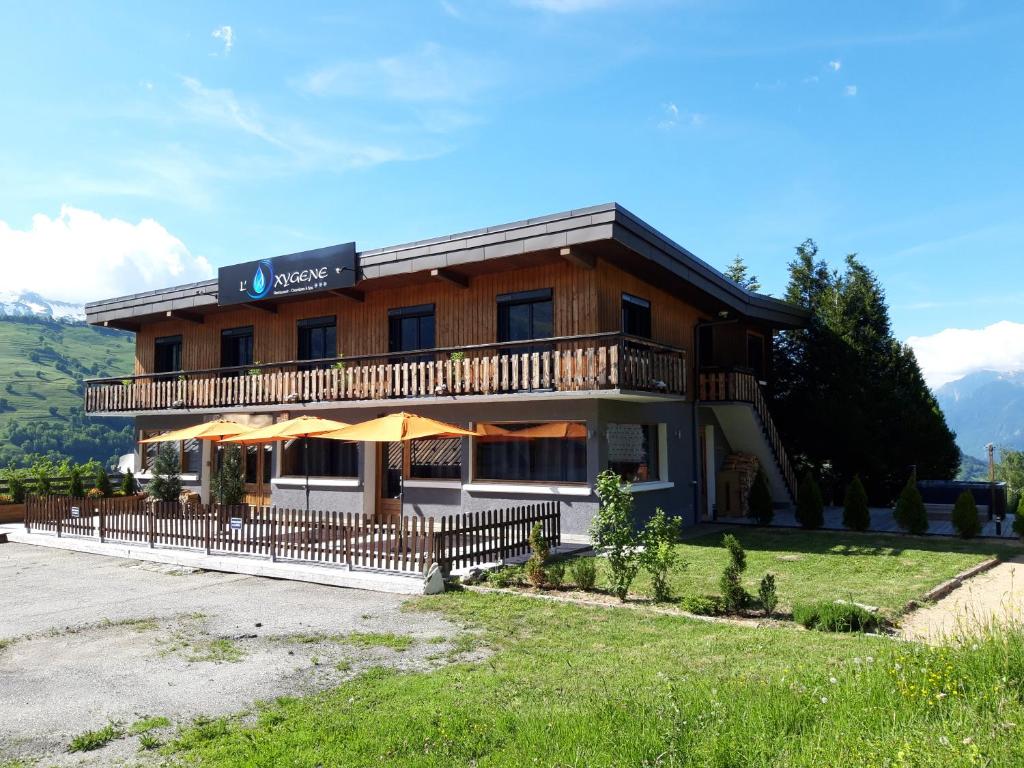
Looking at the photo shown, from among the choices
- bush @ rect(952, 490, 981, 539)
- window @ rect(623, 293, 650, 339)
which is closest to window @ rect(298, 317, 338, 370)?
window @ rect(623, 293, 650, 339)

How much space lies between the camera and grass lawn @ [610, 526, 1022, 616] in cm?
1029

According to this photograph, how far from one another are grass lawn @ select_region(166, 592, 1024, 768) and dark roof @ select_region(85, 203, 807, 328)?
9.86 m

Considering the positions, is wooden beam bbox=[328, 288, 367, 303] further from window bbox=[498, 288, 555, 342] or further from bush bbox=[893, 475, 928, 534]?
→ bush bbox=[893, 475, 928, 534]

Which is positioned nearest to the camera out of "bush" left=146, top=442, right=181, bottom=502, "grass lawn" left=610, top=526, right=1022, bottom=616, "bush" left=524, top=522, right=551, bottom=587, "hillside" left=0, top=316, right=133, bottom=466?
"grass lawn" left=610, top=526, right=1022, bottom=616

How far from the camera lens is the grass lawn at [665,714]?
14.6 feet

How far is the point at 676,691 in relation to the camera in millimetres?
5625

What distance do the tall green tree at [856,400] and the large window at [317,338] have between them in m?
14.9

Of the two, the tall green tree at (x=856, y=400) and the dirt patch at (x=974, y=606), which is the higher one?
the tall green tree at (x=856, y=400)

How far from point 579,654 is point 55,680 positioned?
4933mm

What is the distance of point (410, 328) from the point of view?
19656 mm

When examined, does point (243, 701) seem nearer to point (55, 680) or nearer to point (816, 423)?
point (55, 680)

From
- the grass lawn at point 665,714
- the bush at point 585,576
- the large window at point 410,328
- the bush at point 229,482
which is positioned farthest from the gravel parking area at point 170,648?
the large window at point 410,328

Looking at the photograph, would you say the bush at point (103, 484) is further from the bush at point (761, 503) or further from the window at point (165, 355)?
the bush at point (761, 503)

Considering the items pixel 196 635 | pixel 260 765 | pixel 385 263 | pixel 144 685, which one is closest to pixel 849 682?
pixel 260 765
